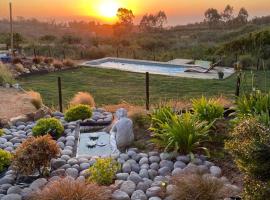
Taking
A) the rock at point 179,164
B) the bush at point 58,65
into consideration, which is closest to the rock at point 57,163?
the rock at point 179,164

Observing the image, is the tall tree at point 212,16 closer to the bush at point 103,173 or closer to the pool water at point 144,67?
the pool water at point 144,67

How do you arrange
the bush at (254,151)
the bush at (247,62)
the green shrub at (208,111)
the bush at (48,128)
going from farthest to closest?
the bush at (247,62), the bush at (48,128), the green shrub at (208,111), the bush at (254,151)

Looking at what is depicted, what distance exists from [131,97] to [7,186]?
7.87m

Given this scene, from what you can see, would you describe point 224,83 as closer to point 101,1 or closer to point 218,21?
point 101,1

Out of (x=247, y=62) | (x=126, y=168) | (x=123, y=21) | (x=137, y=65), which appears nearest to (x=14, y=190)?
(x=126, y=168)

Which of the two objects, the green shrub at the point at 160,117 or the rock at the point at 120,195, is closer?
the rock at the point at 120,195

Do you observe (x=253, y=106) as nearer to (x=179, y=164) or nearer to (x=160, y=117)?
(x=160, y=117)

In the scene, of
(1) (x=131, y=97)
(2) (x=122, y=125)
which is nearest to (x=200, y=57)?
(1) (x=131, y=97)

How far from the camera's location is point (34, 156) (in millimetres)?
4984

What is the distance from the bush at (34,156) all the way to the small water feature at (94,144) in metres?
1.05

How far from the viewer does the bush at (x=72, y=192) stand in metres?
4.10

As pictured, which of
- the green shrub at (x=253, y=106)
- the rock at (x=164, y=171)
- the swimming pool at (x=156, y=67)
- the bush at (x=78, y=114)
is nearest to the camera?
the rock at (x=164, y=171)

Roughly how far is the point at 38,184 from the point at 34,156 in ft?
1.15

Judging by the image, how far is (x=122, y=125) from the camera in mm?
6352
